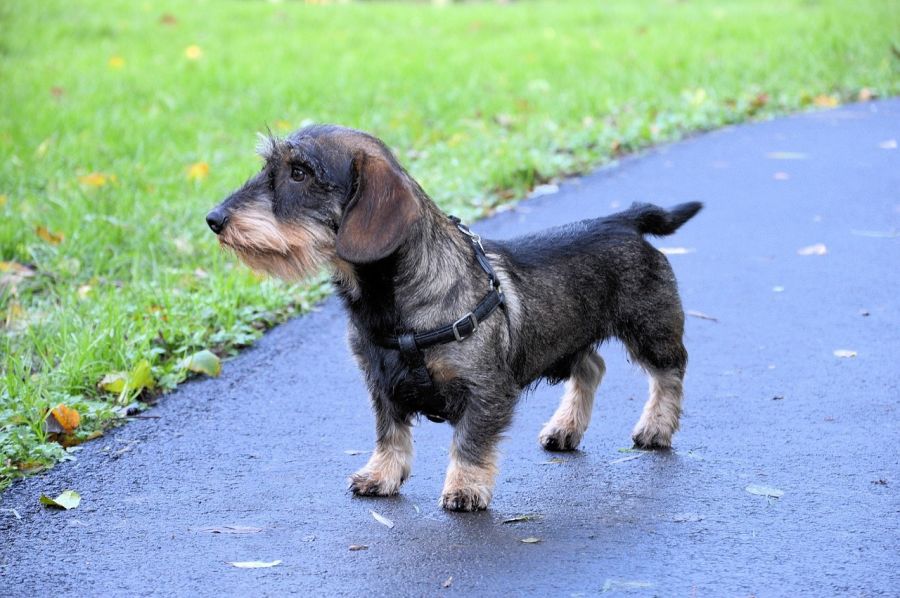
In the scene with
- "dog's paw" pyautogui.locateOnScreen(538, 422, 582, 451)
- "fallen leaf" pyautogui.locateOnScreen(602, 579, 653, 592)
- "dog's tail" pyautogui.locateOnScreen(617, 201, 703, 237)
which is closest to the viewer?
"fallen leaf" pyautogui.locateOnScreen(602, 579, 653, 592)

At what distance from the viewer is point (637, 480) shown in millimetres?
4699

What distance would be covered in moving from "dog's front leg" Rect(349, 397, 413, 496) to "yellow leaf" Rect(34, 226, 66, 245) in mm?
3876

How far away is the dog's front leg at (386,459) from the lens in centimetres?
458

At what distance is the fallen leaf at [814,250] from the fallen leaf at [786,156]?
2.52 meters

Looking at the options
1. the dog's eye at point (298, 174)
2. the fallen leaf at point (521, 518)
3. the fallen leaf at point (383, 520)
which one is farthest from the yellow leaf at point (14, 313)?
the fallen leaf at point (521, 518)

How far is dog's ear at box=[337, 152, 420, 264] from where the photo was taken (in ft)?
13.4

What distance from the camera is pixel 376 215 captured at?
4117 millimetres

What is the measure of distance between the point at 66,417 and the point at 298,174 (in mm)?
1739

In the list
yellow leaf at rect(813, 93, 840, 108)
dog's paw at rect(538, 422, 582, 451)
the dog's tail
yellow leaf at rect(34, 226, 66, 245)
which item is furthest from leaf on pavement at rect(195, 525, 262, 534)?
yellow leaf at rect(813, 93, 840, 108)

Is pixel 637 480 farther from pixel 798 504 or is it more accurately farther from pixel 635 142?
pixel 635 142

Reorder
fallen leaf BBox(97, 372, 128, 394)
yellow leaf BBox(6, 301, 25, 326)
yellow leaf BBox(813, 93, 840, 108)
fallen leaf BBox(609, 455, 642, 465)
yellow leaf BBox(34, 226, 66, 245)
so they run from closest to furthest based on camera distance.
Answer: fallen leaf BBox(609, 455, 642, 465) → fallen leaf BBox(97, 372, 128, 394) → yellow leaf BBox(6, 301, 25, 326) → yellow leaf BBox(34, 226, 66, 245) → yellow leaf BBox(813, 93, 840, 108)

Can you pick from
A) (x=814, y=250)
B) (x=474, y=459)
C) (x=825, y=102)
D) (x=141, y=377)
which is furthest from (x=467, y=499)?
(x=825, y=102)

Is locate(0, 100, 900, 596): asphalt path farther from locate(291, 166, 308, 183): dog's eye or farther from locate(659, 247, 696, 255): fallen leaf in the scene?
locate(291, 166, 308, 183): dog's eye

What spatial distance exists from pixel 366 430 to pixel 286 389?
2.23 ft
